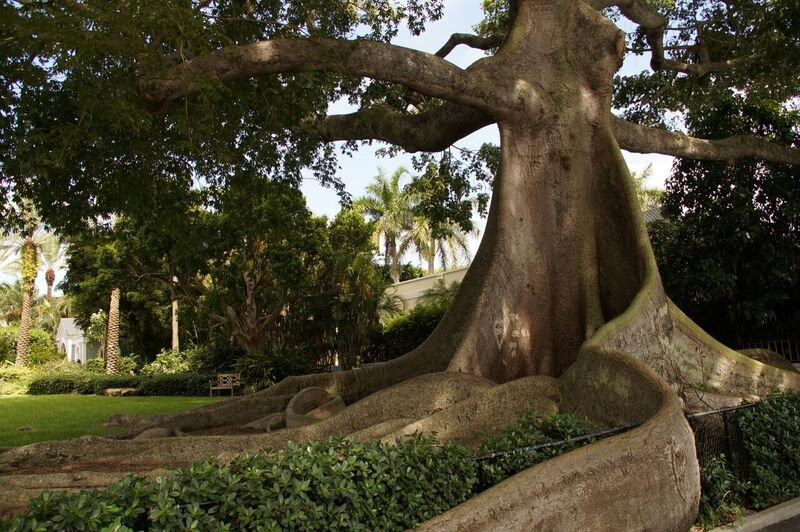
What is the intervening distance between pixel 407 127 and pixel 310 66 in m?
3.37

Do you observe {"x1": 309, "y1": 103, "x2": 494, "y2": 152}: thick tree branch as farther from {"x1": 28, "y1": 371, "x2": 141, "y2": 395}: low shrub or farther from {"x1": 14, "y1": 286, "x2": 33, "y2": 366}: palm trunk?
{"x1": 14, "y1": 286, "x2": 33, "y2": 366}: palm trunk

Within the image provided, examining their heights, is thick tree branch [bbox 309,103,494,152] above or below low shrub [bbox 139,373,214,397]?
above

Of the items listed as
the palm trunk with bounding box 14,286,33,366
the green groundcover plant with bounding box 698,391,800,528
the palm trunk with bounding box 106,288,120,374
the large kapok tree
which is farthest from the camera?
the palm trunk with bounding box 14,286,33,366

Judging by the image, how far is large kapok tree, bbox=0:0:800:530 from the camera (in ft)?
21.0

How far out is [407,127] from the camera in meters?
11.6

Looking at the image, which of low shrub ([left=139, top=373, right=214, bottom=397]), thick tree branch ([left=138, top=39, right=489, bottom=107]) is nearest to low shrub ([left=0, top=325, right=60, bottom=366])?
low shrub ([left=139, top=373, right=214, bottom=397])

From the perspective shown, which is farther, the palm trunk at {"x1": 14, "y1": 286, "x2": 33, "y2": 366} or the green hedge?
the palm trunk at {"x1": 14, "y1": 286, "x2": 33, "y2": 366}

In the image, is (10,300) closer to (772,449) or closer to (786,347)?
(786,347)

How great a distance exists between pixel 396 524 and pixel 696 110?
14381mm

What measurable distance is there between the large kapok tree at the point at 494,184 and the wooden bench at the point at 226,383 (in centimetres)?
1508

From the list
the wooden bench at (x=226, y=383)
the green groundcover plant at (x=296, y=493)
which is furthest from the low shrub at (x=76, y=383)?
the green groundcover plant at (x=296, y=493)

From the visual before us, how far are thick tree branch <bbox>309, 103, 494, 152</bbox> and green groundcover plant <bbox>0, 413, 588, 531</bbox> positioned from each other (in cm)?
676

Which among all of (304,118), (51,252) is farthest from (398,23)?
(51,252)

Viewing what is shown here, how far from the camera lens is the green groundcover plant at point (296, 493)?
395cm
